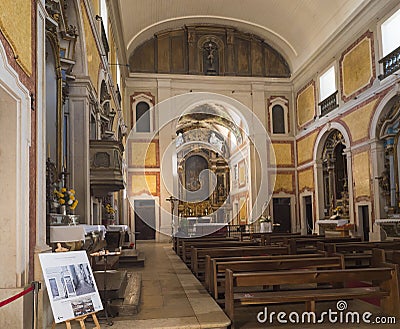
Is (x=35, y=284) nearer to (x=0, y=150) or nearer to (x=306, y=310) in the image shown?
(x=0, y=150)

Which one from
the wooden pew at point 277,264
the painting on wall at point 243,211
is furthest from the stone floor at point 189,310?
the painting on wall at point 243,211

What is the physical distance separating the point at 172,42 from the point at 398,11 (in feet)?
36.8

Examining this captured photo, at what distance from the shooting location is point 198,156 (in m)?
31.7

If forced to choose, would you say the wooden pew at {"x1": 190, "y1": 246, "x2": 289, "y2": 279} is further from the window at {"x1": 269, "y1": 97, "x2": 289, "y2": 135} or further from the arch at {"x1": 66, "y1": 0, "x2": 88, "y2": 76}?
the window at {"x1": 269, "y1": 97, "x2": 289, "y2": 135}

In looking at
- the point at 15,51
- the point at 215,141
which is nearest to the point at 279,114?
the point at 215,141

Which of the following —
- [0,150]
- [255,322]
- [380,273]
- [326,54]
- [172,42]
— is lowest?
[255,322]

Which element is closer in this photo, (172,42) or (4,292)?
(4,292)

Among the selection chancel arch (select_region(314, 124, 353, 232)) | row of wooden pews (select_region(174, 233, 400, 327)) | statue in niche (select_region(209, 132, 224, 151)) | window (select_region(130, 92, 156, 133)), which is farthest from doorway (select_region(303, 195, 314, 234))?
row of wooden pews (select_region(174, 233, 400, 327))

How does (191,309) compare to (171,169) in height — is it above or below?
below

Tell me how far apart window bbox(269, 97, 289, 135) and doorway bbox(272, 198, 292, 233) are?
3376mm

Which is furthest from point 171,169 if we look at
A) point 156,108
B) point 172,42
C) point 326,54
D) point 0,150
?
point 0,150

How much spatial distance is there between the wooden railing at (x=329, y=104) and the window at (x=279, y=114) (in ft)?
11.4

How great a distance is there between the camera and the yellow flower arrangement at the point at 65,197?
22.9 ft

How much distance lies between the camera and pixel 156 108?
21.9m
